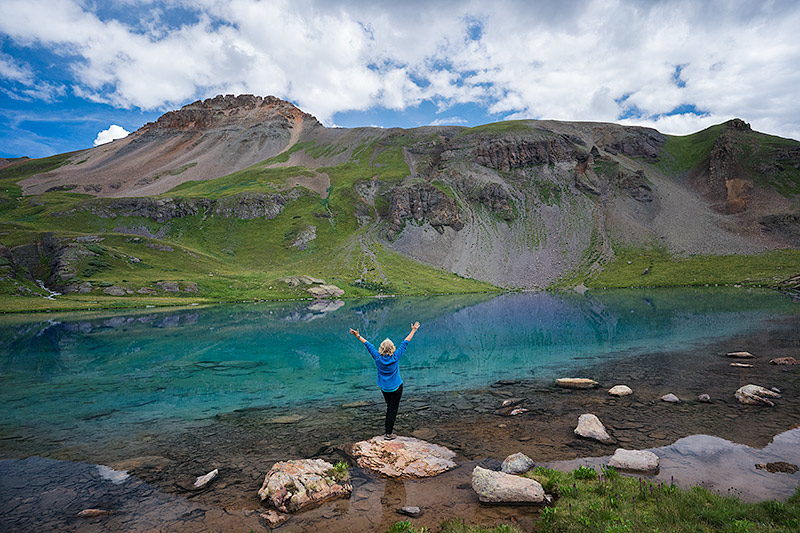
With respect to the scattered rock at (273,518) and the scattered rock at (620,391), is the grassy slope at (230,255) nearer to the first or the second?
the scattered rock at (273,518)

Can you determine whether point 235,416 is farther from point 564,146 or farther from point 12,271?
point 564,146

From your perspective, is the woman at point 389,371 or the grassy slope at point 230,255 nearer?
the woman at point 389,371

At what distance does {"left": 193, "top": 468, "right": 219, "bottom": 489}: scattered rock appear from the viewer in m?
11.5

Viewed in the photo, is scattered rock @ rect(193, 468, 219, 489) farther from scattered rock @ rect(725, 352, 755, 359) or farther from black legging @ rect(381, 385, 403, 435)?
scattered rock @ rect(725, 352, 755, 359)

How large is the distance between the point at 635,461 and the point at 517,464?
3.70 m

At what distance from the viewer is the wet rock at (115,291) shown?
296 ft

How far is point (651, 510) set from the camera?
8320mm

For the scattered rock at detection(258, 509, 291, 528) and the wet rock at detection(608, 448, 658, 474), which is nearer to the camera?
the scattered rock at detection(258, 509, 291, 528)

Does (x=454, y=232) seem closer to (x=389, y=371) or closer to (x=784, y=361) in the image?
(x=784, y=361)

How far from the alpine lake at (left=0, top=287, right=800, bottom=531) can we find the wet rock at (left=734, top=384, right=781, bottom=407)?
55 centimetres

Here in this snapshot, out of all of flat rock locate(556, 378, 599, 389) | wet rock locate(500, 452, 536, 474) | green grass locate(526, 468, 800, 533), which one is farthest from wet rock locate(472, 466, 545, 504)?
flat rock locate(556, 378, 599, 389)

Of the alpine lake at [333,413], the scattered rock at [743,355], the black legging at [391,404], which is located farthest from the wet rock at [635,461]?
the scattered rock at [743,355]

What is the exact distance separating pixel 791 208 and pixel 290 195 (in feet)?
725

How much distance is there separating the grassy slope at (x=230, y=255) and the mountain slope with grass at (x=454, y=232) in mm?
728
